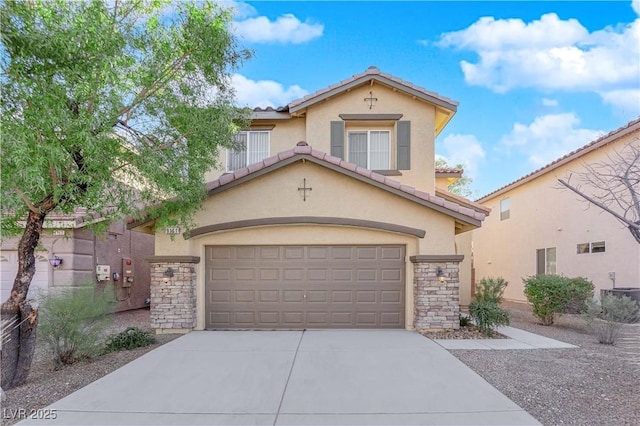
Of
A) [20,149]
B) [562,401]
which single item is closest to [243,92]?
[20,149]

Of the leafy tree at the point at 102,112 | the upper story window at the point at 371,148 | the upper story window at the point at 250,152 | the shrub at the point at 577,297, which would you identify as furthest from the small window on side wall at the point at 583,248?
the leafy tree at the point at 102,112

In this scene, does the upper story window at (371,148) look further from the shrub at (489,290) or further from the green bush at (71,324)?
the green bush at (71,324)

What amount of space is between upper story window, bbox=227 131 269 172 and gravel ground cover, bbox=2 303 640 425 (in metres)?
6.03

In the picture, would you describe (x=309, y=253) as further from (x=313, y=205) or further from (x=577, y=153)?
(x=577, y=153)

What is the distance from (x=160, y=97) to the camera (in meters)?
6.98

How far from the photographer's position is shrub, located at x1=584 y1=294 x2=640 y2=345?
8.34m

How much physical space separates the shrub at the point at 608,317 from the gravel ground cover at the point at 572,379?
24 centimetres

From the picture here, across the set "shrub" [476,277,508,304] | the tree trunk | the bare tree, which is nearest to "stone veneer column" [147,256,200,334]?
the tree trunk

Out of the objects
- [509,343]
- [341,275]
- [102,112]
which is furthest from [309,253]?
[102,112]

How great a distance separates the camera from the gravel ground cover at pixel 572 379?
15.1ft

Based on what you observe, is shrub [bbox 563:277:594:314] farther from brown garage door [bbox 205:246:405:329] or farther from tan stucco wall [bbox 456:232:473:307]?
brown garage door [bbox 205:246:405:329]

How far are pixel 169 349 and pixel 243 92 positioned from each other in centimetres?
597

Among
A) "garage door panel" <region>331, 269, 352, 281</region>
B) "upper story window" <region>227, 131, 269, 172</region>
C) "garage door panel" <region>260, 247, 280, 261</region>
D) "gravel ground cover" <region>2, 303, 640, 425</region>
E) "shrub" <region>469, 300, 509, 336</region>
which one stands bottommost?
"gravel ground cover" <region>2, 303, 640, 425</region>

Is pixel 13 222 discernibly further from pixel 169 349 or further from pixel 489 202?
pixel 489 202
